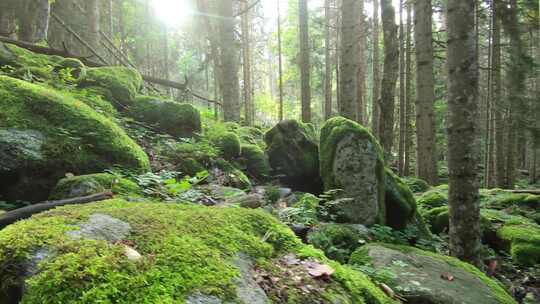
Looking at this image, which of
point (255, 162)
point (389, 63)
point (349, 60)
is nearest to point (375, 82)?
point (349, 60)

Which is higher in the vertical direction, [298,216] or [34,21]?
[34,21]

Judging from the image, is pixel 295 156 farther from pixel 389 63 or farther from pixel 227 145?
pixel 389 63

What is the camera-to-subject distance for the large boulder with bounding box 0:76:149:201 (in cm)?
377

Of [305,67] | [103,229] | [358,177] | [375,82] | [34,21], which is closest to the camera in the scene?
[103,229]

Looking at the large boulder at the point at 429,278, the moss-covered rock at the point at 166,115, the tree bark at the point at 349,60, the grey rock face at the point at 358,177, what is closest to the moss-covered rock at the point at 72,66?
the moss-covered rock at the point at 166,115

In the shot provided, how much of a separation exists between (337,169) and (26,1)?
A: 28.8 feet

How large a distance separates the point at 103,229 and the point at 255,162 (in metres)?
6.24

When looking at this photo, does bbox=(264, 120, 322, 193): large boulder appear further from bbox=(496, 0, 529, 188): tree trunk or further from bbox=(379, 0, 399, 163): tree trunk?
bbox=(496, 0, 529, 188): tree trunk

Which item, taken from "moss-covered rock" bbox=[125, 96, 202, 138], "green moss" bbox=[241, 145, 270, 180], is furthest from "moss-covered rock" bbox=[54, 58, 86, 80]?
"green moss" bbox=[241, 145, 270, 180]

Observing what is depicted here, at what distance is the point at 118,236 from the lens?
6.31 feet

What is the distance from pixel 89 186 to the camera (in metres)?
3.56

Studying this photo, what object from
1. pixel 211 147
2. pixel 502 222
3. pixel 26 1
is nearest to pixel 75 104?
pixel 211 147

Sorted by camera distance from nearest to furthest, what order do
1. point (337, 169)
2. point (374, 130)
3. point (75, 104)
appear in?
1. point (75, 104)
2. point (337, 169)
3. point (374, 130)

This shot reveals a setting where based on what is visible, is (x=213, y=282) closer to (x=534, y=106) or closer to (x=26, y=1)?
(x=534, y=106)
